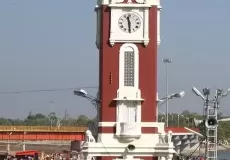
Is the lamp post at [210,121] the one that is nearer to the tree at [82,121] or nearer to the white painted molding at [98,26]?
the white painted molding at [98,26]

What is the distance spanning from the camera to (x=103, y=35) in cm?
3005

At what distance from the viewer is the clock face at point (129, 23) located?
2989cm

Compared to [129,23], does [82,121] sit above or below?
above

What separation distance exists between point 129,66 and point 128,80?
22.6 inches

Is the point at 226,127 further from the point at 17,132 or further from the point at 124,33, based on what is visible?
the point at 124,33

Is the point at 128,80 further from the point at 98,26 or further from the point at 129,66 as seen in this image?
the point at 98,26

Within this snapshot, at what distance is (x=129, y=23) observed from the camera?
98.1 ft

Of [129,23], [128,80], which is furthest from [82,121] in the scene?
[129,23]

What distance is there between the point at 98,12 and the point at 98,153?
19.4ft

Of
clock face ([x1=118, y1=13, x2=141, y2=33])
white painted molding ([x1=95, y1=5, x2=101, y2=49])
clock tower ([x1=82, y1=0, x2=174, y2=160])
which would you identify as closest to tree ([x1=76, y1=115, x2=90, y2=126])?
white painted molding ([x1=95, y1=5, x2=101, y2=49])

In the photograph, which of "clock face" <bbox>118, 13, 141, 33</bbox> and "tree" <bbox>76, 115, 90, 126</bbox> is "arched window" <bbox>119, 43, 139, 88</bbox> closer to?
"clock face" <bbox>118, 13, 141, 33</bbox>

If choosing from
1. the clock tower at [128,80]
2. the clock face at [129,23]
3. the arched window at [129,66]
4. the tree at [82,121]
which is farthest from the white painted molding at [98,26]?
the tree at [82,121]

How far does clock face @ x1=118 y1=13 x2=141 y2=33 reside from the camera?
2989 centimetres

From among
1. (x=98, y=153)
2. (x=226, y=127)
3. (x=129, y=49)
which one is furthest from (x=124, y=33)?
(x=226, y=127)
